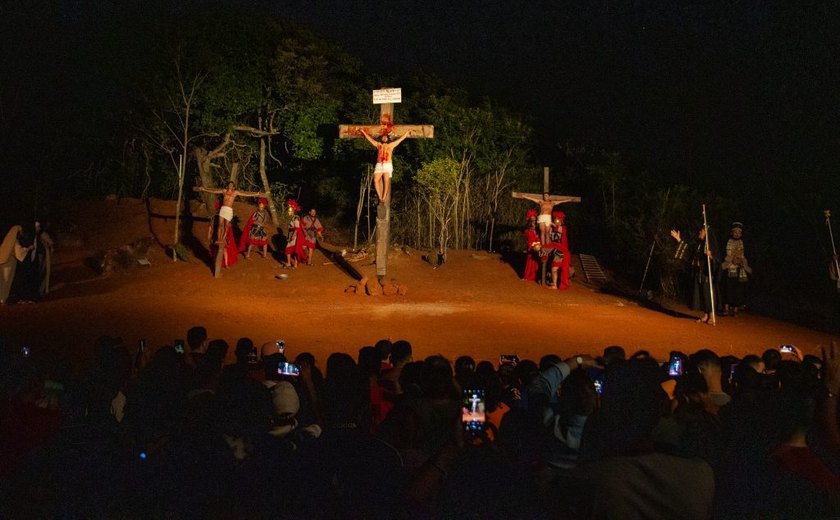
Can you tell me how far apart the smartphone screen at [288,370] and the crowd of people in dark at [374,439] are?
16 mm

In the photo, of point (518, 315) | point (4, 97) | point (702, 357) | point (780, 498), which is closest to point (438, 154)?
point (518, 315)

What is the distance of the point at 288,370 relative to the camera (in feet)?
16.6

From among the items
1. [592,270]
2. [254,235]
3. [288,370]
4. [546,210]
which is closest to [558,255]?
[546,210]

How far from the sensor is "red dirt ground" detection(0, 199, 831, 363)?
10.6 meters

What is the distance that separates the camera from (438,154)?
24.3m

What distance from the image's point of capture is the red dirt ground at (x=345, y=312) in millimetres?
10641

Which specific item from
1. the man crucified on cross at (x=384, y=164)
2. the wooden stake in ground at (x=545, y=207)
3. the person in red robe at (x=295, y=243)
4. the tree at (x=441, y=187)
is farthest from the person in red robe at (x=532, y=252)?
the person in red robe at (x=295, y=243)

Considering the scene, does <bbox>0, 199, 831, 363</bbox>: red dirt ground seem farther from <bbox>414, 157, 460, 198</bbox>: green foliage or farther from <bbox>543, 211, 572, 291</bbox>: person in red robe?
<bbox>414, 157, 460, 198</bbox>: green foliage

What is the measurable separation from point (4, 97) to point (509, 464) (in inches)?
972

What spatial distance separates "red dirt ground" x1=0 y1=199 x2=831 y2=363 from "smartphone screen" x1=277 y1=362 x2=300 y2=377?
4268 mm

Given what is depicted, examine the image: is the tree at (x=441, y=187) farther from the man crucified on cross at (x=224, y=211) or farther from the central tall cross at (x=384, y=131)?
the man crucified on cross at (x=224, y=211)

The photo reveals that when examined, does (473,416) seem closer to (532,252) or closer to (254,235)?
(532,252)

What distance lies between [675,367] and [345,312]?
28.6 feet

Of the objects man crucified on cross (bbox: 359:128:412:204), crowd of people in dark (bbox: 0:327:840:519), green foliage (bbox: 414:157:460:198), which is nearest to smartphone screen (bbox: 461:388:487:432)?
crowd of people in dark (bbox: 0:327:840:519)
